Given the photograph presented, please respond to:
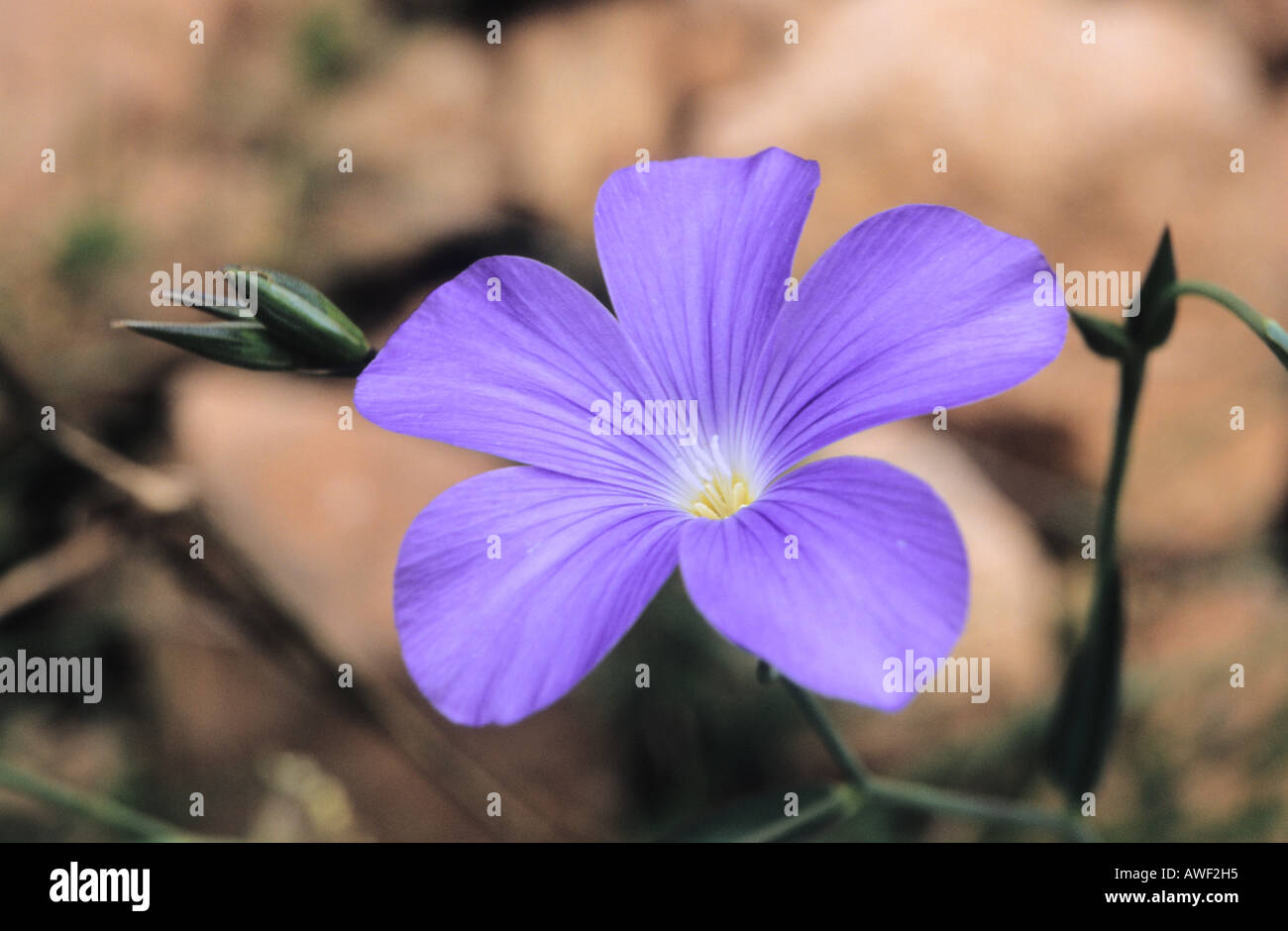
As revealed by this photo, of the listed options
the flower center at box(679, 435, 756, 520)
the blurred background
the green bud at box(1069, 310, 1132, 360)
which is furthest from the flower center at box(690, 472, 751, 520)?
the blurred background

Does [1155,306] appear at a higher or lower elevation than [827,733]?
higher

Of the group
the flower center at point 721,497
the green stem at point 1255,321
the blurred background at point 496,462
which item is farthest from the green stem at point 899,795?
the blurred background at point 496,462

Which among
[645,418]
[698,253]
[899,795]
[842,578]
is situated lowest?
[899,795]

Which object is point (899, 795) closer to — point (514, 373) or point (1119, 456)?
point (1119, 456)

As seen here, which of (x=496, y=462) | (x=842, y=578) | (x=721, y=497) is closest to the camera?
(x=842, y=578)

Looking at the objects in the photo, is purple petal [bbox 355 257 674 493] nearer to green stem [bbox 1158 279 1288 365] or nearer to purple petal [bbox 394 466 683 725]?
Answer: purple petal [bbox 394 466 683 725]

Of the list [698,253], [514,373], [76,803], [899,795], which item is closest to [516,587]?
[514,373]

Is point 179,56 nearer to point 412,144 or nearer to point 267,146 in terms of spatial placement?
point 267,146
